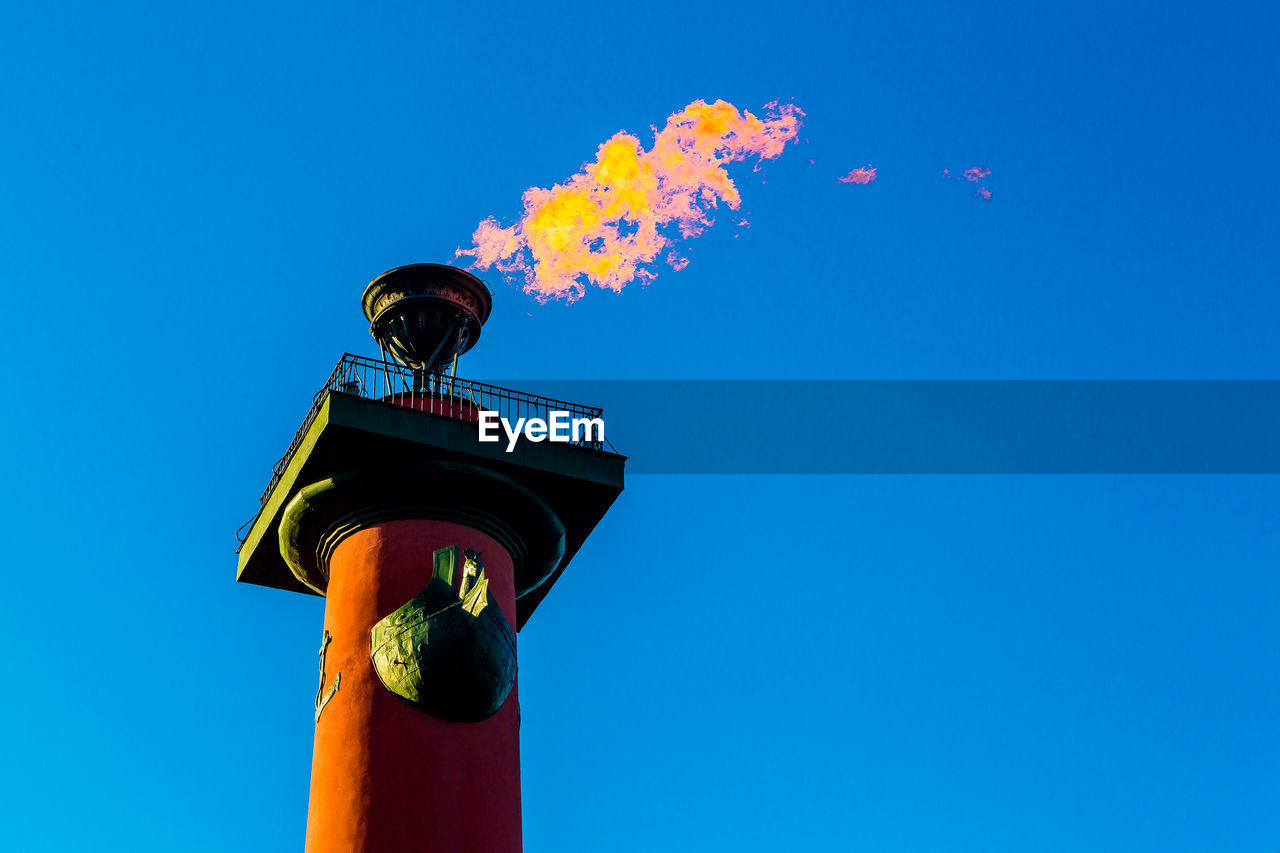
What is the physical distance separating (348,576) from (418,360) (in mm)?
4317

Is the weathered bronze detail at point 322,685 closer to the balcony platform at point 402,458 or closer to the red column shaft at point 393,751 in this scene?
the red column shaft at point 393,751

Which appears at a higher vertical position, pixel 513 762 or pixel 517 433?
pixel 517 433

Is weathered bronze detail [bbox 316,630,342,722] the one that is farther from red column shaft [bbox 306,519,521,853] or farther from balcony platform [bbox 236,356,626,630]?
balcony platform [bbox 236,356,626,630]

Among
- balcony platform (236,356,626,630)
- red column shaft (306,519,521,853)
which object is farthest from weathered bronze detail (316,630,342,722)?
balcony platform (236,356,626,630)

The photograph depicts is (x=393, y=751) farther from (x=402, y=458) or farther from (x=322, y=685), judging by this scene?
(x=402, y=458)

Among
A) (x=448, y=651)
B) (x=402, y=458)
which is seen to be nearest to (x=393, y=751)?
(x=448, y=651)

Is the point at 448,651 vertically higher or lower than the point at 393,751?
higher

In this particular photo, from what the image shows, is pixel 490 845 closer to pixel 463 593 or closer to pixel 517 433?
pixel 463 593

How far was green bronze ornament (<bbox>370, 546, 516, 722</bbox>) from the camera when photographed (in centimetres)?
1680

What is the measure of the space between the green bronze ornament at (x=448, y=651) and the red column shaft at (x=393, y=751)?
21cm

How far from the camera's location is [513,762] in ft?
57.7

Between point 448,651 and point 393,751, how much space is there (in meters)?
1.42

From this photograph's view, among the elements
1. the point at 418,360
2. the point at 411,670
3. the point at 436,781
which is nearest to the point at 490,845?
the point at 436,781

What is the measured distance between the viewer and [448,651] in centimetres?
1686
